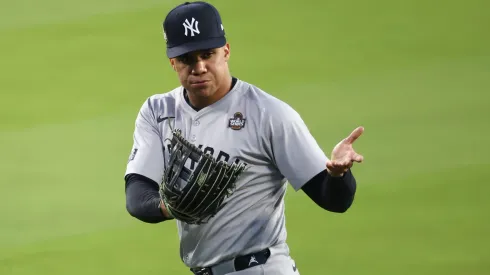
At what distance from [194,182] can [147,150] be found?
1.58 ft

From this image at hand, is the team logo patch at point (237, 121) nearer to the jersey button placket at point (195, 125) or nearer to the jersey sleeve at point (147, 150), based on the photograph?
the jersey button placket at point (195, 125)

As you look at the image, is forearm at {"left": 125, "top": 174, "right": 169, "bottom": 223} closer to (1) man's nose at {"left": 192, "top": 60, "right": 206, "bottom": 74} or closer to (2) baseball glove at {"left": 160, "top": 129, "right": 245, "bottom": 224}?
(2) baseball glove at {"left": 160, "top": 129, "right": 245, "bottom": 224}

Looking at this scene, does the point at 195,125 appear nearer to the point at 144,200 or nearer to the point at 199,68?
the point at 199,68

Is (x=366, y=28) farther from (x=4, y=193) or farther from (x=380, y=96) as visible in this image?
(x=4, y=193)

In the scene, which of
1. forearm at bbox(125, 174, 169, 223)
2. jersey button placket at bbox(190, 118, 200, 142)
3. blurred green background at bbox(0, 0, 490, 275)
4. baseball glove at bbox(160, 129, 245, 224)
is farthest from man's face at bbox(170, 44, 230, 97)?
blurred green background at bbox(0, 0, 490, 275)

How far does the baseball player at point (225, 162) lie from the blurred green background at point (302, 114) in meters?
2.22

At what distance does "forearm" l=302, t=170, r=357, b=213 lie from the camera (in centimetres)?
392

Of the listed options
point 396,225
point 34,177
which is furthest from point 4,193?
point 396,225

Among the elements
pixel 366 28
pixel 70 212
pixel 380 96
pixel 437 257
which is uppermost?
pixel 366 28

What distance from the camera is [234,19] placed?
8367mm

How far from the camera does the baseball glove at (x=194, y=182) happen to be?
3.88 meters

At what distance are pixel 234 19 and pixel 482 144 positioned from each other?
89.5 inches

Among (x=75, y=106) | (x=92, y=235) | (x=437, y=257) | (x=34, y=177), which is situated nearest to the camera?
(x=437, y=257)

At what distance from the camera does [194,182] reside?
12.7 ft
